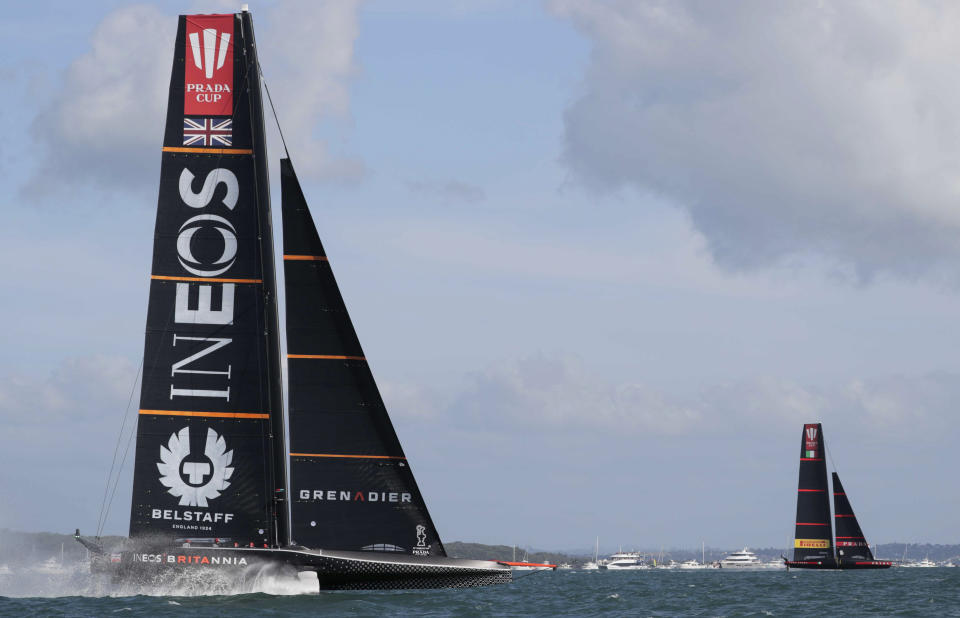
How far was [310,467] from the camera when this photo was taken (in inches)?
1136

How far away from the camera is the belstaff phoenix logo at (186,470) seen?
28969 millimetres

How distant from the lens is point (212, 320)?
2930 centimetres

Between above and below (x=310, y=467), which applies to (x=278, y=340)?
above

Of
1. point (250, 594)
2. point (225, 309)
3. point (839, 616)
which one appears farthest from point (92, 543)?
point (839, 616)

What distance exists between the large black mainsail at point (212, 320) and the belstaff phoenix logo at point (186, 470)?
0.08ft

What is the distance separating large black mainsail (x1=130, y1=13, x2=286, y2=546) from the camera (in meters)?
29.0

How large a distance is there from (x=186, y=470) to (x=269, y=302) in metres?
4.57

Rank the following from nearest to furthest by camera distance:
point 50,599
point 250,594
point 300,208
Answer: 1. point 250,594
2. point 300,208
3. point 50,599

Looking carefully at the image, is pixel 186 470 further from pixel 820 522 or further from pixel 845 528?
pixel 845 528

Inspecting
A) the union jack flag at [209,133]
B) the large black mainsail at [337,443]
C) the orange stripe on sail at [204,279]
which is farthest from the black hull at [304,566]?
the union jack flag at [209,133]

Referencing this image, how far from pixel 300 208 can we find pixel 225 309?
3159 mm

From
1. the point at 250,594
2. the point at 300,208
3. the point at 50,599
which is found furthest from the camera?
the point at 50,599

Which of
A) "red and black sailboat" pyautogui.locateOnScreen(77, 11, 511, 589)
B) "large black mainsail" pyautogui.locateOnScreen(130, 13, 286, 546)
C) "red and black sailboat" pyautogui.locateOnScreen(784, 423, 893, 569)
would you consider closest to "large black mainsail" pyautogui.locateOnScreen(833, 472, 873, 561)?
"red and black sailboat" pyautogui.locateOnScreen(784, 423, 893, 569)

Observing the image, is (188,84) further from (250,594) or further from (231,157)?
(250,594)
